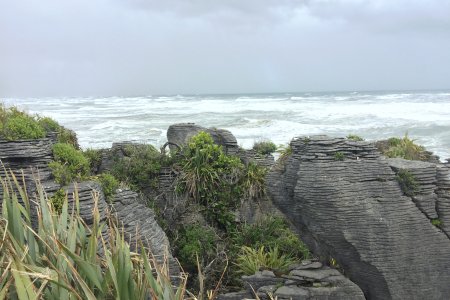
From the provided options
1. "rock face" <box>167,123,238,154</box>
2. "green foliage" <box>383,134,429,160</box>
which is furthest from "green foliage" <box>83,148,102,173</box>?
"green foliage" <box>383,134,429,160</box>

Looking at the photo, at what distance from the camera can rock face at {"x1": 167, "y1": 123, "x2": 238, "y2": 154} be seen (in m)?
10.8

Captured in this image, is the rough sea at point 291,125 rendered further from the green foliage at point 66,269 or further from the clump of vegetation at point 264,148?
the green foliage at point 66,269

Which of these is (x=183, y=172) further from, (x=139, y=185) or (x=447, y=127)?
(x=447, y=127)

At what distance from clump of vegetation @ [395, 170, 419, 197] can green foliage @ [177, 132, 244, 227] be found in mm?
3936

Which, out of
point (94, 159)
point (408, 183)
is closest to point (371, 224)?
point (408, 183)

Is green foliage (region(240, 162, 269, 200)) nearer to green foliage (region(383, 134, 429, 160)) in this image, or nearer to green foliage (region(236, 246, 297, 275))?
green foliage (region(236, 246, 297, 275))

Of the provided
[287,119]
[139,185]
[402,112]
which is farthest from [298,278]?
[402,112]

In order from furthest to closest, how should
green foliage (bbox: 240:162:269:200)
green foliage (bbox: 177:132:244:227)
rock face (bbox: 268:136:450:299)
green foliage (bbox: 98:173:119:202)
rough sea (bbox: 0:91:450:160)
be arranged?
rough sea (bbox: 0:91:450:160) < green foliage (bbox: 240:162:269:200) < green foliage (bbox: 177:132:244:227) < green foliage (bbox: 98:173:119:202) < rock face (bbox: 268:136:450:299)

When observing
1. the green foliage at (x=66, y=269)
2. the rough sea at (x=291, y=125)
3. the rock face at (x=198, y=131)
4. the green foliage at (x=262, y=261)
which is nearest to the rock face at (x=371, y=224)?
the green foliage at (x=262, y=261)

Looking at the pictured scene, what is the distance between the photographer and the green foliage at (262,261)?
7.73 metres

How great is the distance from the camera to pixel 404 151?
9.23 metres

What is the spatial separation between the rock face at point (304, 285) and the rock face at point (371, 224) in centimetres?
25

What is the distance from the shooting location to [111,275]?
274 cm

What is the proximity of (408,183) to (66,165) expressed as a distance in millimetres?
5208
